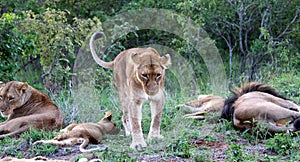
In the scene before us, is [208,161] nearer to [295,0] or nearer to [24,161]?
[24,161]

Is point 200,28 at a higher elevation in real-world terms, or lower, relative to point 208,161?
higher

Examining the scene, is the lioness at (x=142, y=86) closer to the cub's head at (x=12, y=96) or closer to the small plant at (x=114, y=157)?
the small plant at (x=114, y=157)

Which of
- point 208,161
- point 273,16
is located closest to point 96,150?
point 208,161

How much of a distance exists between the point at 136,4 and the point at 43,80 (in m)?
3.78

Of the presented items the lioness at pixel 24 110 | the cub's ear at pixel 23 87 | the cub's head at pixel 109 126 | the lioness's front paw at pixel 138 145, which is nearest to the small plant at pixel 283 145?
the lioness's front paw at pixel 138 145

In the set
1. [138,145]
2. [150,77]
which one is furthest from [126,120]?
[150,77]

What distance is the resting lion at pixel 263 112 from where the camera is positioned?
19.2ft

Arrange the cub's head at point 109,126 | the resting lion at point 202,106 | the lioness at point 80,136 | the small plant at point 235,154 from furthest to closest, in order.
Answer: the resting lion at point 202,106
the cub's head at point 109,126
the lioness at point 80,136
the small plant at point 235,154

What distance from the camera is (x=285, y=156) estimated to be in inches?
198

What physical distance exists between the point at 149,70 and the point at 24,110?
7.30 ft

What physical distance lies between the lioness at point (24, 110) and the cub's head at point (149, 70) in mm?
1553

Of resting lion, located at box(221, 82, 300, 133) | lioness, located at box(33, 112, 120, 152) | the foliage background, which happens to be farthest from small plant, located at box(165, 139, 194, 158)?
resting lion, located at box(221, 82, 300, 133)

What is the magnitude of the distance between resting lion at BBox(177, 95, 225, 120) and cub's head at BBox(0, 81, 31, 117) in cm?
223

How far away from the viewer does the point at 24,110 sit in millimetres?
7039
